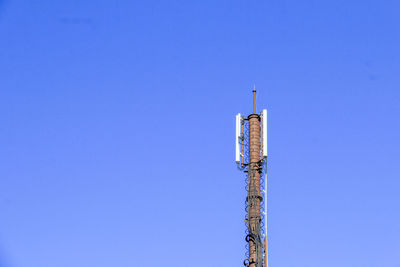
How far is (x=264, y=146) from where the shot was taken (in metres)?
81.4

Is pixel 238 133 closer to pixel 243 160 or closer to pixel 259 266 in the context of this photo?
pixel 243 160

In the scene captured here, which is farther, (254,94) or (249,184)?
(254,94)

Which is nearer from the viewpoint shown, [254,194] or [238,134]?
[254,194]

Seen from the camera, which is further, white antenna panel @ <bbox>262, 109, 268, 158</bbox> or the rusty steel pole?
white antenna panel @ <bbox>262, 109, 268, 158</bbox>

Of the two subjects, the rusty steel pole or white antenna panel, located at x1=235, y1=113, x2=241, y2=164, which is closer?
the rusty steel pole

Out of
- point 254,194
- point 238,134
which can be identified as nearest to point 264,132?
point 238,134

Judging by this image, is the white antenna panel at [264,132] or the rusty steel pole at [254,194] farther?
the white antenna panel at [264,132]

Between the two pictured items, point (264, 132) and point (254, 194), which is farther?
point (264, 132)

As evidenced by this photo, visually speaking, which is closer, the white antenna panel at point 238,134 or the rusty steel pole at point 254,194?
the rusty steel pole at point 254,194

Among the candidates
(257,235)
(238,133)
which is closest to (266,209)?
(257,235)

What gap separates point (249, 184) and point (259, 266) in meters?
9.71

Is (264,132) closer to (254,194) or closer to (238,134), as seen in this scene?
(238,134)

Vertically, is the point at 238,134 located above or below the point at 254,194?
above

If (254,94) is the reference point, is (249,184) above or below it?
below
